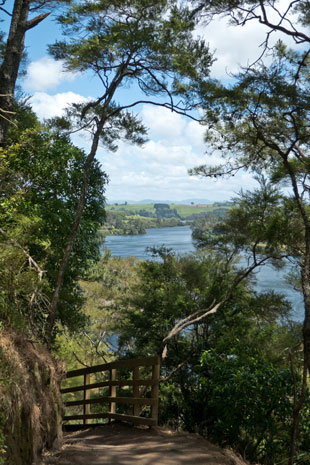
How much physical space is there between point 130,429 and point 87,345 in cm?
1713

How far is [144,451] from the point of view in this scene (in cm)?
455

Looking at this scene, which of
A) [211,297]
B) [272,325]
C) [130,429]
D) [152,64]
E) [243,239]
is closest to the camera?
[130,429]

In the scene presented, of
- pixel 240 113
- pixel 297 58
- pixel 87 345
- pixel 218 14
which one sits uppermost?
pixel 218 14

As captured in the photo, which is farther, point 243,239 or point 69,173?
point 243,239

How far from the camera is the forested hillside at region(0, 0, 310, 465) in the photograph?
5.20 meters

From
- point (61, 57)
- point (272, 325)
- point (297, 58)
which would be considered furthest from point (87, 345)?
point (297, 58)

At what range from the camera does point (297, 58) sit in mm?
8016

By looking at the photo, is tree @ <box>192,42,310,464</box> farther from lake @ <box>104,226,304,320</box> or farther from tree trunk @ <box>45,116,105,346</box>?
lake @ <box>104,226,304,320</box>

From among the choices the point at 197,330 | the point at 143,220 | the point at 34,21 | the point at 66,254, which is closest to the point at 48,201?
the point at 66,254

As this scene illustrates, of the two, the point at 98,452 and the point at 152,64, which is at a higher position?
the point at 152,64

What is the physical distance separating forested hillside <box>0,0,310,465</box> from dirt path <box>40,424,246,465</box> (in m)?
0.37

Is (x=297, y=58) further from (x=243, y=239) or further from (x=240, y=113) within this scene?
(x=243, y=239)

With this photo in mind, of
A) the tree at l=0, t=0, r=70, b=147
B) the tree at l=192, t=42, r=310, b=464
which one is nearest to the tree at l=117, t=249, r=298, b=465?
the tree at l=192, t=42, r=310, b=464

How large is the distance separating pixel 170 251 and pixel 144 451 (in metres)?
9.32
